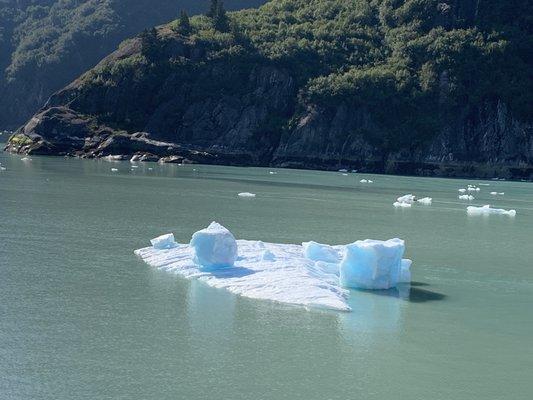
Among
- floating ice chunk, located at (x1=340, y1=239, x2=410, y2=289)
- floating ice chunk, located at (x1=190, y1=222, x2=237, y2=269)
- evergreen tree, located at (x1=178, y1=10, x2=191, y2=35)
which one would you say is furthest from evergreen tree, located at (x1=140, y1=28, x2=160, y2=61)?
floating ice chunk, located at (x1=340, y1=239, x2=410, y2=289)

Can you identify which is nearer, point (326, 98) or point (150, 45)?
point (326, 98)

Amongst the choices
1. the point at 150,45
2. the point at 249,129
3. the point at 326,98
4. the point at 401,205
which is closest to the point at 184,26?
the point at 150,45

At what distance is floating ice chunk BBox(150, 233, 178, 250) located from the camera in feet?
80.7

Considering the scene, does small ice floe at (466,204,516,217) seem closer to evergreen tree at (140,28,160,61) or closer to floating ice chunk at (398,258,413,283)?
floating ice chunk at (398,258,413,283)

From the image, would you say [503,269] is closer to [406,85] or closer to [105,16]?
[406,85]

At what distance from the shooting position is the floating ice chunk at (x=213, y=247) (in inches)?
842

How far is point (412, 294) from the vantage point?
20703 millimetres

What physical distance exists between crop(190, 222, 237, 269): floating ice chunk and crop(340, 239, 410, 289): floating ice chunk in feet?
10.2

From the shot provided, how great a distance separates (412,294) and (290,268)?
3292 mm

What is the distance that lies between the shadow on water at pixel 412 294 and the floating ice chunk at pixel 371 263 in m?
0.27

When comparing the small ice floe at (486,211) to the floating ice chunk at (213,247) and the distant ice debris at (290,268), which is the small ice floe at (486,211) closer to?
the distant ice debris at (290,268)

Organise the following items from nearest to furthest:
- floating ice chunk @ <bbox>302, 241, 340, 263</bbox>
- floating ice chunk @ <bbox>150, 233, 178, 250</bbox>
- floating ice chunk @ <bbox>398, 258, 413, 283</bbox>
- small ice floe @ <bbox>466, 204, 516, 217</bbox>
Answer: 1. floating ice chunk @ <bbox>398, 258, 413, 283</bbox>
2. floating ice chunk @ <bbox>302, 241, 340, 263</bbox>
3. floating ice chunk @ <bbox>150, 233, 178, 250</bbox>
4. small ice floe @ <bbox>466, 204, 516, 217</bbox>

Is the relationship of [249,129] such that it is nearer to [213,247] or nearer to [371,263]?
[213,247]

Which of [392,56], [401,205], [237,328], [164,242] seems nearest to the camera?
[237,328]
